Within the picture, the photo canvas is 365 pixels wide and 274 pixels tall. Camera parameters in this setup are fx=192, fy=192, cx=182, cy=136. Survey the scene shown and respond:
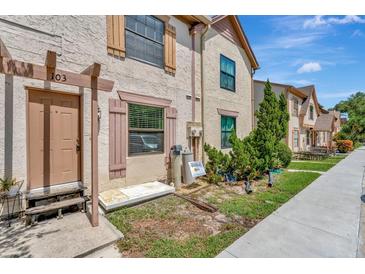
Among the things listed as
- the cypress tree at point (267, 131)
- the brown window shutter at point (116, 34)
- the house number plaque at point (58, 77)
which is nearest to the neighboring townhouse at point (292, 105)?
the cypress tree at point (267, 131)

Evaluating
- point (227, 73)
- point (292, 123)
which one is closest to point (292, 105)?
point (292, 123)

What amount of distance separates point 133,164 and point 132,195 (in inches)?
43.6

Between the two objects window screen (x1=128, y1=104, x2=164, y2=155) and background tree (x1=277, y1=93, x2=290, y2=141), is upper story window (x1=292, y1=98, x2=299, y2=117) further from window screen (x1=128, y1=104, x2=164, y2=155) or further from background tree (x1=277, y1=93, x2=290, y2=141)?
window screen (x1=128, y1=104, x2=164, y2=155)

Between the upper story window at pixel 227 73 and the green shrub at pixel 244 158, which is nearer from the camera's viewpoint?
the green shrub at pixel 244 158

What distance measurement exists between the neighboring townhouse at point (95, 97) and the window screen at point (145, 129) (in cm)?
3

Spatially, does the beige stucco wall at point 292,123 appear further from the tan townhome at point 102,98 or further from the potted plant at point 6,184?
the potted plant at point 6,184

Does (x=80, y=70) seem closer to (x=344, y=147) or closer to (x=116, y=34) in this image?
(x=116, y=34)

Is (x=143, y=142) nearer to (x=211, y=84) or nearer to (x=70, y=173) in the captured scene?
(x=70, y=173)

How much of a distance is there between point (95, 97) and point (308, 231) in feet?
16.1

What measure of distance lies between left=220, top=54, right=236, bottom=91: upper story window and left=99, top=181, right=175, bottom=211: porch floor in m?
6.04

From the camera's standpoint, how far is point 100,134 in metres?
5.12

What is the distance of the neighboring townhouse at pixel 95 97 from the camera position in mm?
3830

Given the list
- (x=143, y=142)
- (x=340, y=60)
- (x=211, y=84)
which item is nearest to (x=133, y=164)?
(x=143, y=142)

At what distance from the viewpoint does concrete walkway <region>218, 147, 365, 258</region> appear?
3150 millimetres
